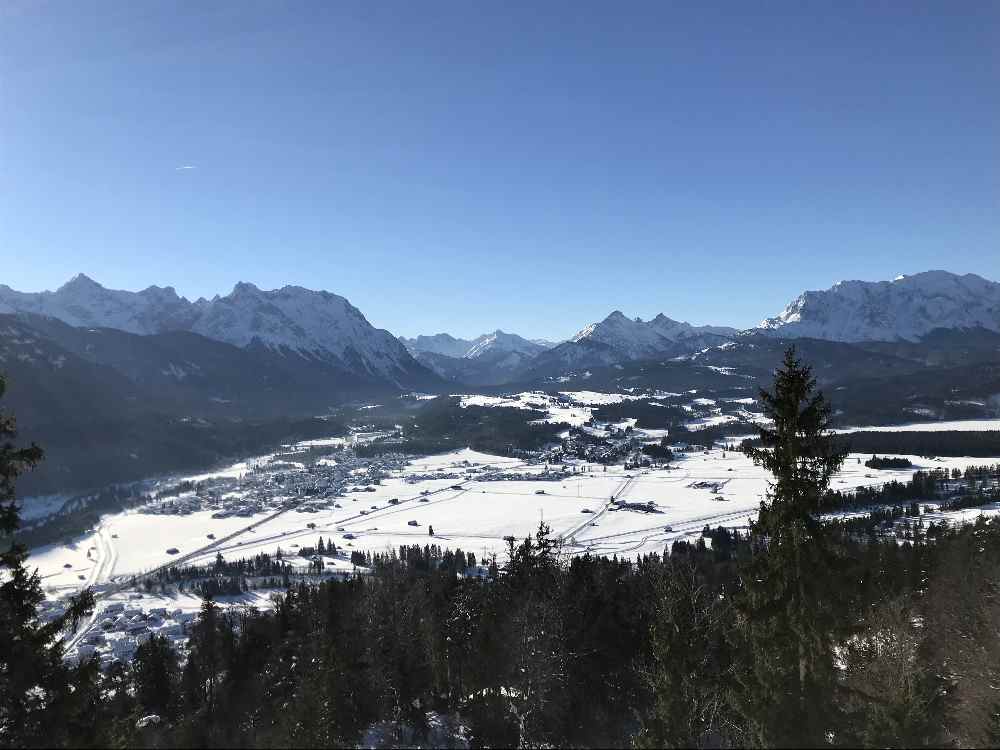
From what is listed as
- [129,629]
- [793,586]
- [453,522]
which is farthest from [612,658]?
[453,522]

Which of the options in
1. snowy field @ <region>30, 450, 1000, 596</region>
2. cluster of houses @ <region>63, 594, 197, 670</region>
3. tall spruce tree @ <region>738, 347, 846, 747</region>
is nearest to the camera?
tall spruce tree @ <region>738, 347, 846, 747</region>

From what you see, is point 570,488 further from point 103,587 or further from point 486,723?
point 486,723

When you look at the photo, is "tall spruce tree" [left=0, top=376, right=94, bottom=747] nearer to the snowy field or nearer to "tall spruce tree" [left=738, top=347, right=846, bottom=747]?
"tall spruce tree" [left=738, top=347, right=846, bottom=747]

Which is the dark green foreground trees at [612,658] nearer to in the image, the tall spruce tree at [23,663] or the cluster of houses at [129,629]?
the tall spruce tree at [23,663]

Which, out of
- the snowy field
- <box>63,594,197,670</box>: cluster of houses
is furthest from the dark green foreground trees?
the snowy field

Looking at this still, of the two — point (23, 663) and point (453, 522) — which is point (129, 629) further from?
point (23, 663)

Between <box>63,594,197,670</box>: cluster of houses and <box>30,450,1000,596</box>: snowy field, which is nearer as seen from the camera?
<box>63,594,197,670</box>: cluster of houses

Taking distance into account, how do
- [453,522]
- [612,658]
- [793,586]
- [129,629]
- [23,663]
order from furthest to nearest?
[453,522] < [129,629] < [612,658] < [793,586] < [23,663]
